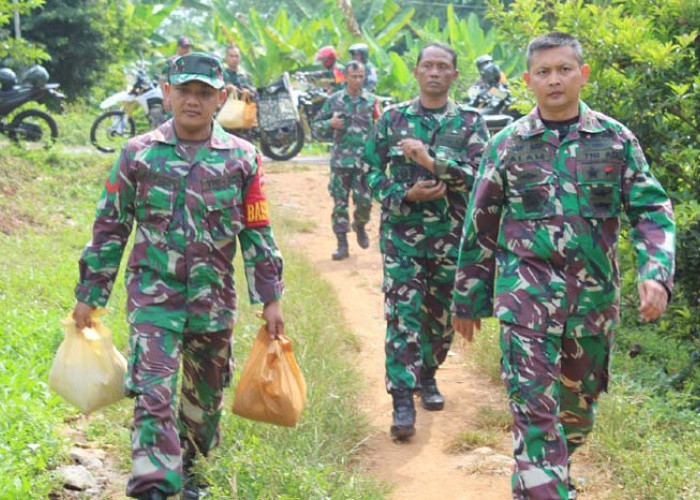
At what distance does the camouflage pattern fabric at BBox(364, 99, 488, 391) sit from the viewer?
19.4 feet

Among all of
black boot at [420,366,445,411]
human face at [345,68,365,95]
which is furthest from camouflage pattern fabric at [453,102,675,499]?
human face at [345,68,365,95]

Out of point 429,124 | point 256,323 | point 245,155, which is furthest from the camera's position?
point 256,323

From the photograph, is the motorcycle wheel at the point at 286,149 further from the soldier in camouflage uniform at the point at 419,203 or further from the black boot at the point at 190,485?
the black boot at the point at 190,485

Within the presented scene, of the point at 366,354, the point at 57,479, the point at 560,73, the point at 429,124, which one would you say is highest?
the point at 560,73

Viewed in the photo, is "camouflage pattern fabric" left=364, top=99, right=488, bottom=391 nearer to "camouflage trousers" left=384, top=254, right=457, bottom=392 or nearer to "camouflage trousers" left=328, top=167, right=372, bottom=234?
"camouflage trousers" left=384, top=254, right=457, bottom=392

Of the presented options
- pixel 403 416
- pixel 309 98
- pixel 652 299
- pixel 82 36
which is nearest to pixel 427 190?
pixel 403 416

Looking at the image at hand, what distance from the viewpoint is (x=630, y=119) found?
21.8 feet

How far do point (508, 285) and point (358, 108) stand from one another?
7.51 metres

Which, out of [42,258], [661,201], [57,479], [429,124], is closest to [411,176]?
[429,124]

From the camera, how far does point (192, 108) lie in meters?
4.30

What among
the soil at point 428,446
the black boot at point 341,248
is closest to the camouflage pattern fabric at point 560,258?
the soil at point 428,446

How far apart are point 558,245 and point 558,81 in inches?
25.2

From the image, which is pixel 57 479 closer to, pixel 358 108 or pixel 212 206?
pixel 212 206

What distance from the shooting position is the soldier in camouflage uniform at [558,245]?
4.02 m
